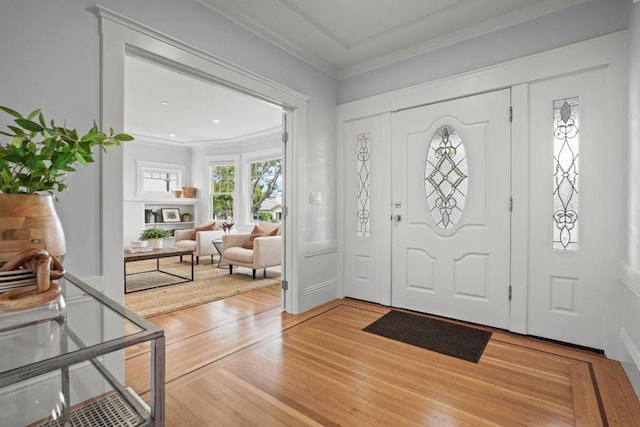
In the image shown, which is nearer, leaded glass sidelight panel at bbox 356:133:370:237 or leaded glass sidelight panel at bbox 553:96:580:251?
leaded glass sidelight panel at bbox 553:96:580:251

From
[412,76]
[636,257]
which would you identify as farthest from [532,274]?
[412,76]

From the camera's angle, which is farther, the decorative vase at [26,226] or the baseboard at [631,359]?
the baseboard at [631,359]

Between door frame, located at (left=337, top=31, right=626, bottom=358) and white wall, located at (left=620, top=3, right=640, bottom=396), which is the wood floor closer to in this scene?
white wall, located at (left=620, top=3, right=640, bottom=396)

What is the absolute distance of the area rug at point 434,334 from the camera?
2391 mm

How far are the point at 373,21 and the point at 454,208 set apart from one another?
1790mm

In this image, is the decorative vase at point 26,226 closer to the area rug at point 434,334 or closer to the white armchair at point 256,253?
the area rug at point 434,334

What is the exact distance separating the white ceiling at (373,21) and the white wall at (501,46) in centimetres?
7

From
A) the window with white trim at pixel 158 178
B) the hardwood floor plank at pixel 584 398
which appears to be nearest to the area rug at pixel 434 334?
the hardwood floor plank at pixel 584 398

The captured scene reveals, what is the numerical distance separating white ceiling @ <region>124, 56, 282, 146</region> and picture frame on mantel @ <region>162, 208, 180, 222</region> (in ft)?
5.30

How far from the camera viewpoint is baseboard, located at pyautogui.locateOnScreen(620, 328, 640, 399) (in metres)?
1.79

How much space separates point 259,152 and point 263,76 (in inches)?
172

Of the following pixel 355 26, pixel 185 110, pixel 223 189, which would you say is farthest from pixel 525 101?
pixel 223 189

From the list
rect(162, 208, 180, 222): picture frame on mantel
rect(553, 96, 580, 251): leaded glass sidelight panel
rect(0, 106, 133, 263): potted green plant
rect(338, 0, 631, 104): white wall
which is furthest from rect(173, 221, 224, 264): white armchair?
rect(553, 96, 580, 251): leaded glass sidelight panel

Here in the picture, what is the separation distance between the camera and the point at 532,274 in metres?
2.57
